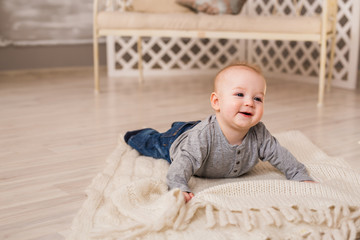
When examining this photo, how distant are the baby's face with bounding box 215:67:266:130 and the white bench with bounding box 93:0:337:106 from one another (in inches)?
52.5

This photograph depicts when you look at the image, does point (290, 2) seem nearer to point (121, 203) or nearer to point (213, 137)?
point (213, 137)

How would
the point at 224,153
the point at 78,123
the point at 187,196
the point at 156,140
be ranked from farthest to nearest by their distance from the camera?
the point at 78,123
the point at 156,140
the point at 224,153
the point at 187,196

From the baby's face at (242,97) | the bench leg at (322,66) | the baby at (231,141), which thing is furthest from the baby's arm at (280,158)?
the bench leg at (322,66)

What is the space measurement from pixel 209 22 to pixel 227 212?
5.65ft

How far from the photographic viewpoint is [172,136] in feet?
4.71

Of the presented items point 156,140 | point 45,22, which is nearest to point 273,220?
point 156,140

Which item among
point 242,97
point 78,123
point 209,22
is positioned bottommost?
point 78,123

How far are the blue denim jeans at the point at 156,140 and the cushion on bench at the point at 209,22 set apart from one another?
1.16 m

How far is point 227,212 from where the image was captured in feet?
3.32

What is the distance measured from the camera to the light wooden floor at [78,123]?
1.22m

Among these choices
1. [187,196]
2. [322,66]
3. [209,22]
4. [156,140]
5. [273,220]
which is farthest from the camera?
[209,22]

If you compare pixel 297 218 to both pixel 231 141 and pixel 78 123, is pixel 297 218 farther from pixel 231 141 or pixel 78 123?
pixel 78 123

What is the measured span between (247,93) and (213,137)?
15 centimetres

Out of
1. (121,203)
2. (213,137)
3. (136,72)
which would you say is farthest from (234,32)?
(121,203)
